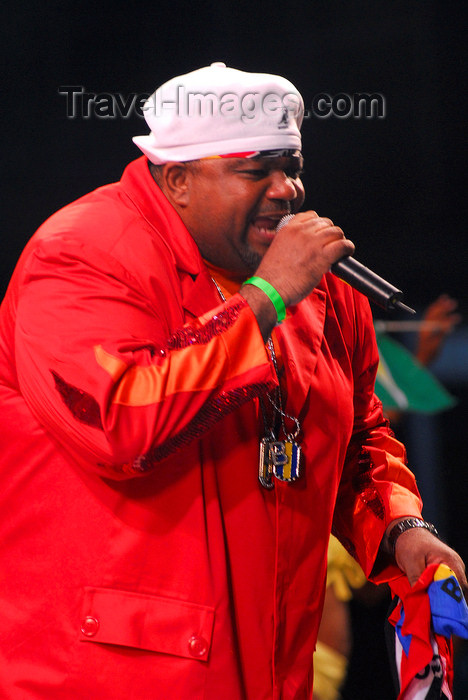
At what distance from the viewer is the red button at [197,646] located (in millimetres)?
1667

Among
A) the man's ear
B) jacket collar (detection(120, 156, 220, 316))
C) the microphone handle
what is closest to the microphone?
the microphone handle

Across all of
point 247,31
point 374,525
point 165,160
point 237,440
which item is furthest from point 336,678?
point 247,31

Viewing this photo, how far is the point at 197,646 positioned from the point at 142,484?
298 millimetres

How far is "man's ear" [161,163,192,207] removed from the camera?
6.30 feet

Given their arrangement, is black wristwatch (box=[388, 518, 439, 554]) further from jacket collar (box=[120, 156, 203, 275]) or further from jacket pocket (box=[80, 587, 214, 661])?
jacket collar (box=[120, 156, 203, 275])

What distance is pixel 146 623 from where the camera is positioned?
1647 mm

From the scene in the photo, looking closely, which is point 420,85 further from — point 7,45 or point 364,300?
point 364,300

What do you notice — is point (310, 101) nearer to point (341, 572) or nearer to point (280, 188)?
point (341, 572)

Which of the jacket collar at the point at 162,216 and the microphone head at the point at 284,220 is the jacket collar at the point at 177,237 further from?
the microphone head at the point at 284,220

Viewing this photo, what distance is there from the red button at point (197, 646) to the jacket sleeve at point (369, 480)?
1.62 ft

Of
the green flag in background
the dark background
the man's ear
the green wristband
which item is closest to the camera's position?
the green wristband

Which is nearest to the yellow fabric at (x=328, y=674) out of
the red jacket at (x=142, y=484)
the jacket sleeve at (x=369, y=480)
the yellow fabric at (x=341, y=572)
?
the yellow fabric at (x=341, y=572)

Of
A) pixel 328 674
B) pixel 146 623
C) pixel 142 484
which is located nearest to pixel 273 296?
pixel 142 484

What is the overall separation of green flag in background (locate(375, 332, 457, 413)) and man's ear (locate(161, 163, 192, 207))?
2343mm
